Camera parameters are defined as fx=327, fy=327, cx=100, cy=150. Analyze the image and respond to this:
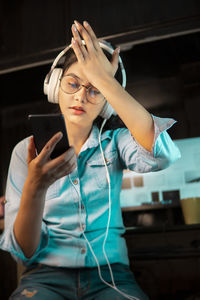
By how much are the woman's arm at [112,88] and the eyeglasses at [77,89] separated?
0.05 meters

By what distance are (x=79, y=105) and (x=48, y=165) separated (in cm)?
23

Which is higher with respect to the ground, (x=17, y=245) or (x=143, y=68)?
(x=143, y=68)

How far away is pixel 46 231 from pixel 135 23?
913mm

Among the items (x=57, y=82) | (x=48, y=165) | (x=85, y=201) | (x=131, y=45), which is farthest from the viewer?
(x=131, y=45)

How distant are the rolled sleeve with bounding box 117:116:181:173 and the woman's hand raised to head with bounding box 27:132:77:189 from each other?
0.17m

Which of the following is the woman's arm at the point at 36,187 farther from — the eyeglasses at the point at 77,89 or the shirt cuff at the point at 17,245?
the eyeglasses at the point at 77,89

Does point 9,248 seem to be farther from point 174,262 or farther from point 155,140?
point 174,262

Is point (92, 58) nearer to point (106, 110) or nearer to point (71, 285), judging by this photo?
point (106, 110)

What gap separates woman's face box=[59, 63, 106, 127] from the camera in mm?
904

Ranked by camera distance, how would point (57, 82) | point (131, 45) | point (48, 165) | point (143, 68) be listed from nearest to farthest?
point (48, 165) < point (57, 82) < point (131, 45) < point (143, 68)

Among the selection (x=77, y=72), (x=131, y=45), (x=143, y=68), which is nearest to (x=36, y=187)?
(x=77, y=72)

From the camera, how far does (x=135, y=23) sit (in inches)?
52.1

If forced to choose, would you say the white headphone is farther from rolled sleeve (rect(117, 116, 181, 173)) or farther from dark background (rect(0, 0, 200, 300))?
dark background (rect(0, 0, 200, 300))

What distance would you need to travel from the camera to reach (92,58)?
844 millimetres
